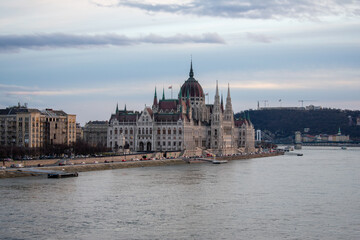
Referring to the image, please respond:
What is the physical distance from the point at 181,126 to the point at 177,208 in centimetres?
8658

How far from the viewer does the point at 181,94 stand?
538 feet

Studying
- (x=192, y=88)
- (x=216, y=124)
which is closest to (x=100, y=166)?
(x=216, y=124)

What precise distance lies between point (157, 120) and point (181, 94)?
788 inches

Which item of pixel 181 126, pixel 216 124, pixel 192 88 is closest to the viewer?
pixel 181 126

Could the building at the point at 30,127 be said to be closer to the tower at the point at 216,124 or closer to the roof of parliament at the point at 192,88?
the tower at the point at 216,124

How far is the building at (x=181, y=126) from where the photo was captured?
144 m

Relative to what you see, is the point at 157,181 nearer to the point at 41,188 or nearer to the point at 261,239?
the point at 41,188

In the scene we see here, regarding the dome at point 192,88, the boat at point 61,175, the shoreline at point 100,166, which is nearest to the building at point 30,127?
the shoreline at point 100,166

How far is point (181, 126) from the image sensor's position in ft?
472

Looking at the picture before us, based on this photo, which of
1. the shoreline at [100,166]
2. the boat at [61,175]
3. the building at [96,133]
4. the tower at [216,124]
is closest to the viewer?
the shoreline at [100,166]

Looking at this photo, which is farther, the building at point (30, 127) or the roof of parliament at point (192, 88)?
the roof of parliament at point (192, 88)

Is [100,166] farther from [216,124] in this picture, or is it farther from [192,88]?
[192,88]

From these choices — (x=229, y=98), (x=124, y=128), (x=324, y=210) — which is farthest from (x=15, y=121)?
(x=324, y=210)

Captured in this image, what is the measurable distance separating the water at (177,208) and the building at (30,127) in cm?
4289
